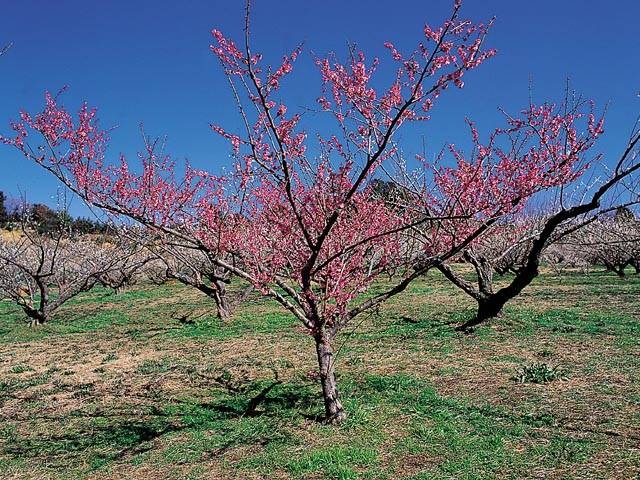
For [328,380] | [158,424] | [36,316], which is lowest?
[158,424]

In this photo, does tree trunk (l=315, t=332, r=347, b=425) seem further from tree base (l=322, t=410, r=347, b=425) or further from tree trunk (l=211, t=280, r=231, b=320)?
tree trunk (l=211, t=280, r=231, b=320)

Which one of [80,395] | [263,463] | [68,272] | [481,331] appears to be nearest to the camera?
[263,463]

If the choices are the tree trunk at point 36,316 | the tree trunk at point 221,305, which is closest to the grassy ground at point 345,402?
the tree trunk at point 221,305

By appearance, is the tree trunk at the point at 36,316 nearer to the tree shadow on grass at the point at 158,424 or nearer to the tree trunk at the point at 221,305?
the tree trunk at the point at 221,305

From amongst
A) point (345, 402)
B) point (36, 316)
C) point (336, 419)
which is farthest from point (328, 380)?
point (36, 316)

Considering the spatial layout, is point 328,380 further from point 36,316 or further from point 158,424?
point 36,316

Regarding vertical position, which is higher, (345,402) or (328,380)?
(328,380)

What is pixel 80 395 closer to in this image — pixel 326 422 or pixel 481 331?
pixel 326 422

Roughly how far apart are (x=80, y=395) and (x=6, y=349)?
17.9ft

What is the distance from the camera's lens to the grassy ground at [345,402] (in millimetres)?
4301

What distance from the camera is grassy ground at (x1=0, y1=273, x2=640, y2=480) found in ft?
14.1

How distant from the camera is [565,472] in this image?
386 centimetres

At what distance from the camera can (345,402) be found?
581cm

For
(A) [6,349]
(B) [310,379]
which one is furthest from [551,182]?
(A) [6,349]
